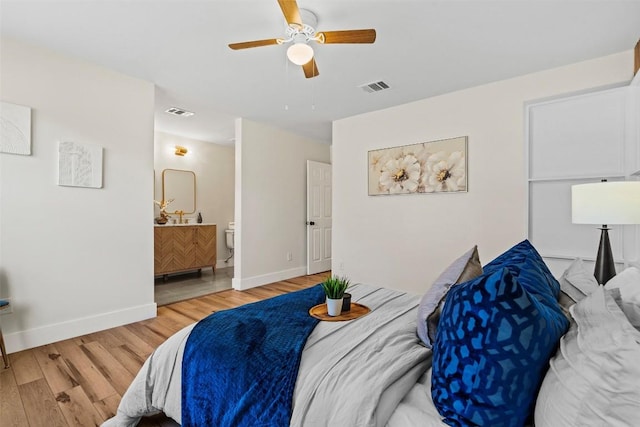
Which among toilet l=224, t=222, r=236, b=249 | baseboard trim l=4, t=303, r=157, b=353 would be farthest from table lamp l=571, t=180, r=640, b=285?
toilet l=224, t=222, r=236, b=249

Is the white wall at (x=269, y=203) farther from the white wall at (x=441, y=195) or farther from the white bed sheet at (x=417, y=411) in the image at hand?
the white bed sheet at (x=417, y=411)

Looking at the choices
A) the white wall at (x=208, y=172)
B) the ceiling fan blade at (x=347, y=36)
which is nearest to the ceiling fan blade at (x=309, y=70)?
the ceiling fan blade at (x=347, y=36)

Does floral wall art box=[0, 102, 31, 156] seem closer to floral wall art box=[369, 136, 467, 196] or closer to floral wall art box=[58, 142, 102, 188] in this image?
floral wall art box=[58, 142, 102, 188]

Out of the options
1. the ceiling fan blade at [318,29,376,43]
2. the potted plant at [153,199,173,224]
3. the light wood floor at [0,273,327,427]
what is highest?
the ceiling fan blade at [318,29,376,43]

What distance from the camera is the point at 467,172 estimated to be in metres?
3.39

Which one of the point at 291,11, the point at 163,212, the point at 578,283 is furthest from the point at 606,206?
the point at 163,212

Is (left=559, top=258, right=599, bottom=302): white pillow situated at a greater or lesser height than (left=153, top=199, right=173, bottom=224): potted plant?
lesser

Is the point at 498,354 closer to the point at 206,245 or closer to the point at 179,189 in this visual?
the point at 206,245

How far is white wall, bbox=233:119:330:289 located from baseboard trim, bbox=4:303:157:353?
4.84 ft

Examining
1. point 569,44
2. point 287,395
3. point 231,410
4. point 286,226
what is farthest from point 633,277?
point 286,226

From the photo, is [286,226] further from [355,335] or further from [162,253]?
[355,335]

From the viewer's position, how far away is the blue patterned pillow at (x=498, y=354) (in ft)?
2.41

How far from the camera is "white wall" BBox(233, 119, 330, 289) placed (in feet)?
14.7

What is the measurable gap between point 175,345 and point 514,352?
4.68 feet
